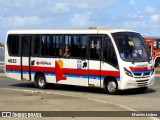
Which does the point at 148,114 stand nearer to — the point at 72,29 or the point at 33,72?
the point at 72,29

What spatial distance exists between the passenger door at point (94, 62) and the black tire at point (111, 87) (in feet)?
1.13

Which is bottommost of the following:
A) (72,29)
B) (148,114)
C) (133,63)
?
(148,114)

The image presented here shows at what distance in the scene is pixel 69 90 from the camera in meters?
21.9

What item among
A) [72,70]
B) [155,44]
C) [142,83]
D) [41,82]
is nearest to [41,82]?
[41,82]

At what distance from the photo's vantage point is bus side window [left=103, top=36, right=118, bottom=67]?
1938 centimetres

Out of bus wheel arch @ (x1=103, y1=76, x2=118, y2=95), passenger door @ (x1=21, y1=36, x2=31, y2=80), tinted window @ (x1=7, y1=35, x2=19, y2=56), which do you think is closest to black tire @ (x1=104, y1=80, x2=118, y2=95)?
bus wheel arch @ (x1=103, y1=76, x2=118, y2=95)

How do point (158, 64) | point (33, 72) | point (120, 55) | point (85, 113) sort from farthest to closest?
1. point (158, 64)
2. point (33, 72)
3. point (120, 55)
4. point (85, 113)

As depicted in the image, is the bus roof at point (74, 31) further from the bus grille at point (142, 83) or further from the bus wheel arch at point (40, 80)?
the bus grille at point (142, 83)

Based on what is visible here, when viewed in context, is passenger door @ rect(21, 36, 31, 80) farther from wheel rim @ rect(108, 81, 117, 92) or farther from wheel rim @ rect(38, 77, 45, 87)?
wheel rim @ rect(108, 81, 117, 92)

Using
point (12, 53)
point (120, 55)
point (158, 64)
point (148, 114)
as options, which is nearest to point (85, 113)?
point (148, 114)

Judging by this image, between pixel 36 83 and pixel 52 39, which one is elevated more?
pixel 52 39

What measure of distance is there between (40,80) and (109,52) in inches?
181

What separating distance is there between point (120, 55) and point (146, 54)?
147cm

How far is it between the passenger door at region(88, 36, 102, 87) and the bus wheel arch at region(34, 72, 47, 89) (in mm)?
3018
